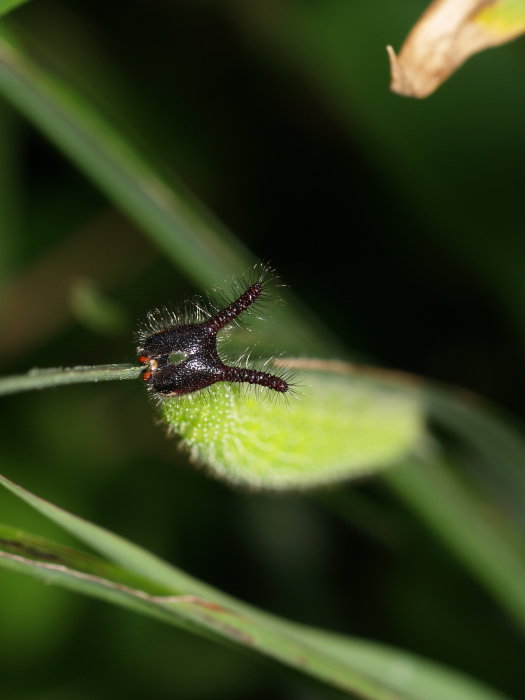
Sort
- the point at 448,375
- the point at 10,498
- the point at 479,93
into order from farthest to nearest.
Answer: the point at 448,375 → the point at 10,498 → the point at 479,93

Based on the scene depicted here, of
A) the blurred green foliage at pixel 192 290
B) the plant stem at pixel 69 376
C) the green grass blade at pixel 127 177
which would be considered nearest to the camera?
the plant stem at pixel 69 376

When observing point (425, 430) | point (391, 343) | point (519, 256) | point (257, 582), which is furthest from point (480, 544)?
point (257, 582)

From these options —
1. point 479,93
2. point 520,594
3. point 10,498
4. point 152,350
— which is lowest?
point 10,498

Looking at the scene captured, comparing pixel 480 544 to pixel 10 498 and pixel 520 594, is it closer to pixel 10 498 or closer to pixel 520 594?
pixel 520 594

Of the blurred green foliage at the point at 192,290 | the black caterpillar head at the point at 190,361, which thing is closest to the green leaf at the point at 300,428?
the black caterpillar head at the point at 190,361

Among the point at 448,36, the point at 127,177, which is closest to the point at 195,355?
the point at 448,36

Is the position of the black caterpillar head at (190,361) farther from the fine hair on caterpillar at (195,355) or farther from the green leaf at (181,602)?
the green leaf at (181,602)

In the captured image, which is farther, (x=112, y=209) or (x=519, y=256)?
(x=112, y=209)
